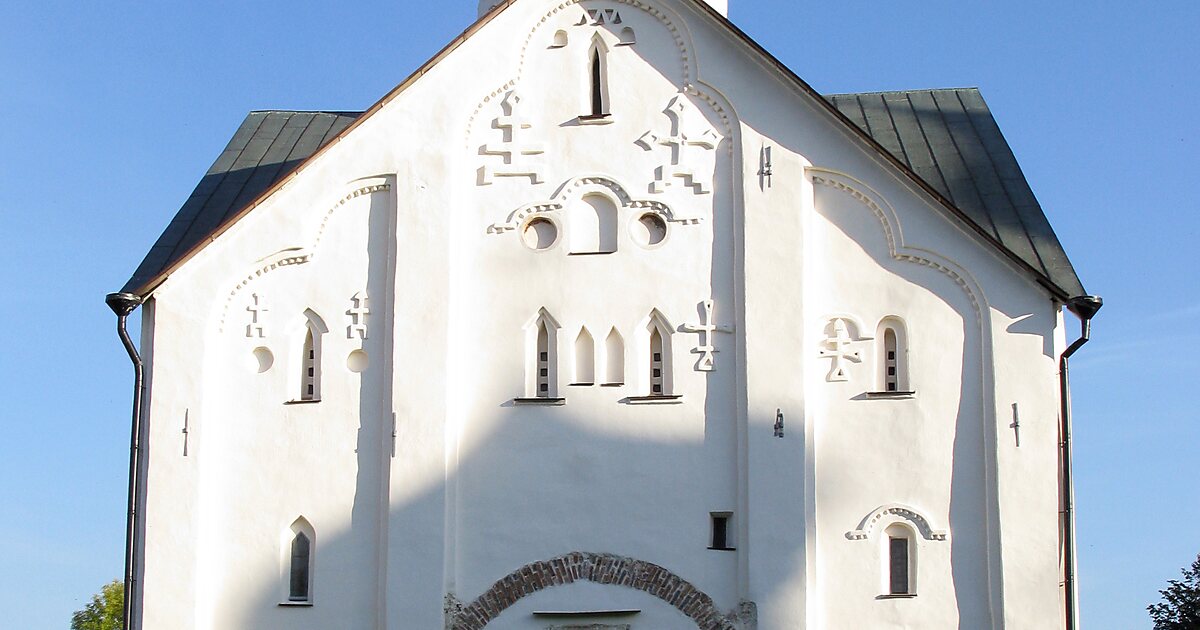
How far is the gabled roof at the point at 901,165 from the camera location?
1512 centimetres

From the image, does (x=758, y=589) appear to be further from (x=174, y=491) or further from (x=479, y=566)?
(x=174, y=491)

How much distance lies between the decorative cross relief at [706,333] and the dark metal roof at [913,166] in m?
2.52

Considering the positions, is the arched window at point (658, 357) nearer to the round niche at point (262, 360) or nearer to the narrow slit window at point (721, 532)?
the narrow slit window at point (721, 532)

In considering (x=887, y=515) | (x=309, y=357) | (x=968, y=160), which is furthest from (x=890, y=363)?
(x=309, y=357)

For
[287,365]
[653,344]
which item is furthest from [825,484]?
[287,365]

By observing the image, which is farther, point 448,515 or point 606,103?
point 606,103

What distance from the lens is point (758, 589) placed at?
14.3 meters

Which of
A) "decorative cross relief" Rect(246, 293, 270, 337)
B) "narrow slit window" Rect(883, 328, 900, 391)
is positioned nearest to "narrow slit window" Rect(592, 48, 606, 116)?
"narrow slit window" Rect(883, 328, 900, 391)

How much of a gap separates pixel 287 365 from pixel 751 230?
497 centimetres

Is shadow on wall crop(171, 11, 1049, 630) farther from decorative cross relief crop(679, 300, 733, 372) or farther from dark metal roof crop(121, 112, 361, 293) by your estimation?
dark metal roof crop(121, 112, 361, 293)

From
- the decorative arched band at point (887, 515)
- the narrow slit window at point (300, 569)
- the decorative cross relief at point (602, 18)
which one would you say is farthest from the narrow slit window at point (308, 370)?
the decorative arched band at point (887, 515)

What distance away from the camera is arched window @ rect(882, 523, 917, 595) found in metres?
14.4

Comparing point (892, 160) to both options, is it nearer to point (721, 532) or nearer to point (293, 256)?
point (721, 532)

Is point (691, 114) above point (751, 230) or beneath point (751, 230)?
above
